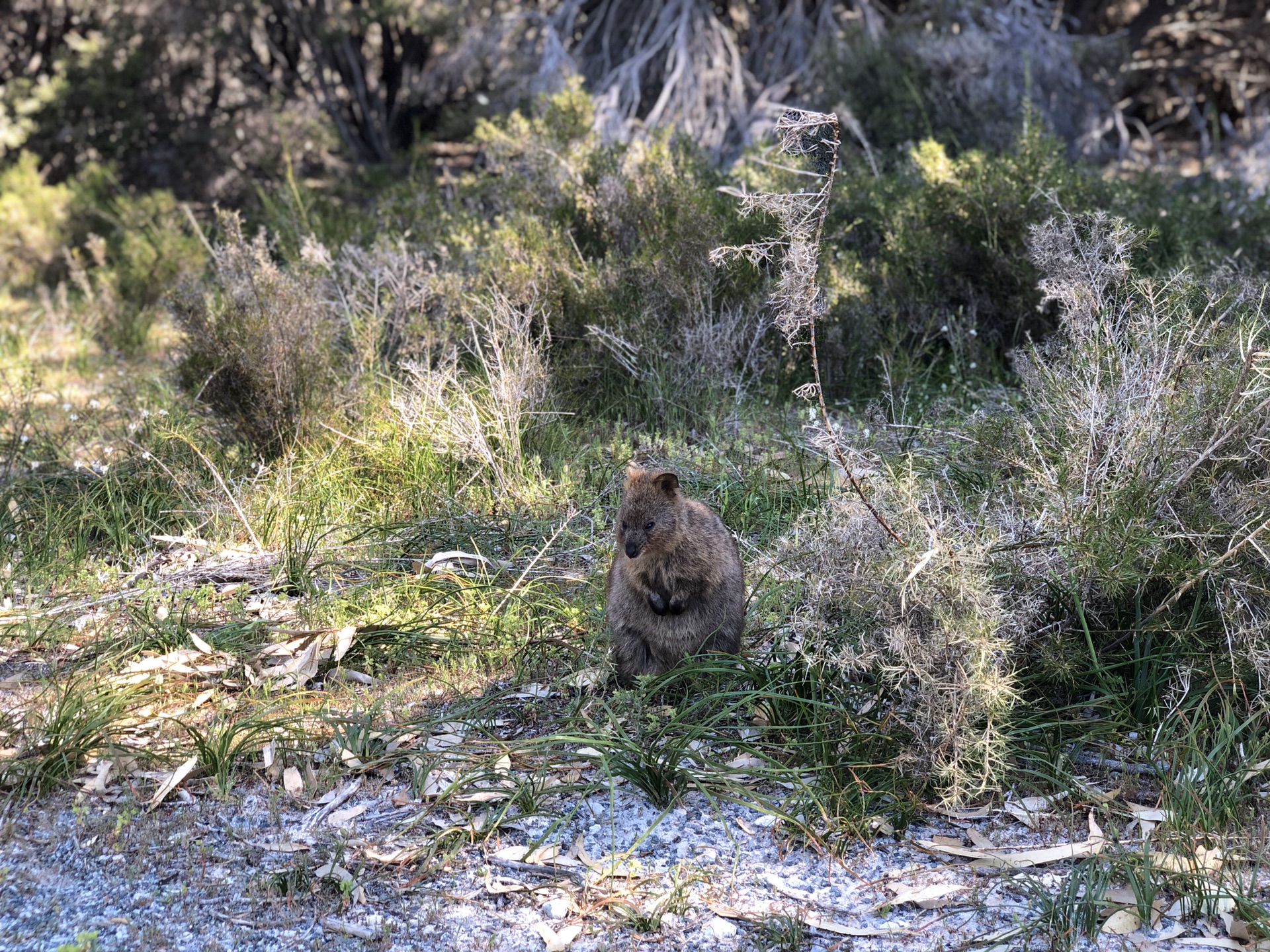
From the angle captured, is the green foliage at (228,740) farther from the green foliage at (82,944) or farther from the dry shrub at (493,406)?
the dry shrub at (493,406)

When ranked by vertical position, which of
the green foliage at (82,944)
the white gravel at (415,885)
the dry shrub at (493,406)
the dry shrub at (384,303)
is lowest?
the white gravel at (415,885)

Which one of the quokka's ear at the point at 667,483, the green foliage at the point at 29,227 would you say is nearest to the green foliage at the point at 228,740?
the quokka's ear at the point at 667,483

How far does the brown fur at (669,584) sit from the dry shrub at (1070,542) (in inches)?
10.4

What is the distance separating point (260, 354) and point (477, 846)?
3450 millimetres

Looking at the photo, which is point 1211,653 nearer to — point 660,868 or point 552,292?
point 660,868

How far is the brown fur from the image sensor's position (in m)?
4.29

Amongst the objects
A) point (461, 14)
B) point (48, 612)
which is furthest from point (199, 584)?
point (461, 14)

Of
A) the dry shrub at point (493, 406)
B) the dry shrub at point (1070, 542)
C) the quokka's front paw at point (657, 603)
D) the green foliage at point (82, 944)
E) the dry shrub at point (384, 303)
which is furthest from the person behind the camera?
the dry shrub at point (384, 303)

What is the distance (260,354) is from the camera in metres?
6.18

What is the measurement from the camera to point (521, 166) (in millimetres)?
8711

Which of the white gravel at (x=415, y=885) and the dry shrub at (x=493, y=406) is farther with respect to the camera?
the dry shrub at (x=493, y=406)

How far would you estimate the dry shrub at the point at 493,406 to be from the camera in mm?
5820

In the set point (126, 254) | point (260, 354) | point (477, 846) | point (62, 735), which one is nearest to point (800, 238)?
point (477, 846)

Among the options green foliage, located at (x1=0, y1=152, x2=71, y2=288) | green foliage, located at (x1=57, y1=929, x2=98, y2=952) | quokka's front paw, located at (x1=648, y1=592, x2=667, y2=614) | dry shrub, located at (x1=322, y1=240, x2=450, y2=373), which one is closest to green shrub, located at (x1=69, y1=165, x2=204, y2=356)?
green foliage, located at (x1=0, y1=152, x2=71, y2=288)
